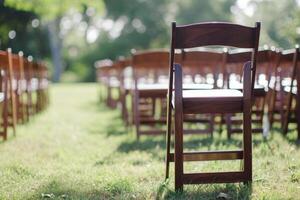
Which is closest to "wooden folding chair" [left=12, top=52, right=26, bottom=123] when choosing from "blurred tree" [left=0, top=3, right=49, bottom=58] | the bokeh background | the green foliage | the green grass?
the green grass

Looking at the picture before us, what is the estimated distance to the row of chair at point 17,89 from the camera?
633 centimetres

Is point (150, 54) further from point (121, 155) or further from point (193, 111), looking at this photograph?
point (193, 111)

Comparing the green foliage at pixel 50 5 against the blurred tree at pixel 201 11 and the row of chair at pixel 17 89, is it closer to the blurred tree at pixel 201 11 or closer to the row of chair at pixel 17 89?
the row of chair at pixel 17 89

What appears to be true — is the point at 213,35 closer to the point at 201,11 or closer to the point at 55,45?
the point at 55,45

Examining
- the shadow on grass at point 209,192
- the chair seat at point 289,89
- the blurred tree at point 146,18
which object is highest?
the blurred tree at point 146,18

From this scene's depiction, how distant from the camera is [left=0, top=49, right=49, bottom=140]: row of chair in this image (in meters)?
6.33

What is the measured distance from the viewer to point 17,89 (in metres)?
7.85

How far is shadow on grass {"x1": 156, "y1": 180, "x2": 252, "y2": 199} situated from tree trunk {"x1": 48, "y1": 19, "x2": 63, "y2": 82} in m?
38.0

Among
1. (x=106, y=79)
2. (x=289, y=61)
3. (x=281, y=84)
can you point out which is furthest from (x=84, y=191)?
(x=106, y=79)

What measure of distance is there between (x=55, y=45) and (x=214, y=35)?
129 ft

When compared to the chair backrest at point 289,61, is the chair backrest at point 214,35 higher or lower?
higher

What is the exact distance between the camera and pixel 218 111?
12.1ft

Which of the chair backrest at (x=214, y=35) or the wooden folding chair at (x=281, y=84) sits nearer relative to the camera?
the chair backrest at (x=214, y=35)

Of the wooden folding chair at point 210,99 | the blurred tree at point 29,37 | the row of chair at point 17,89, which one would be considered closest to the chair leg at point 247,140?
the wooden folding chair at point 210,99
